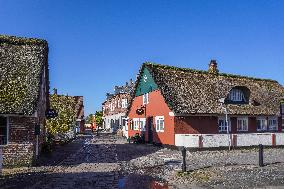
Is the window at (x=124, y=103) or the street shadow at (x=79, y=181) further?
the window at (x=124, y=103)

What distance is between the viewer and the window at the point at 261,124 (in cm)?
3058

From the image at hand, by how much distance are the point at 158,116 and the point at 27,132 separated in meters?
14.1

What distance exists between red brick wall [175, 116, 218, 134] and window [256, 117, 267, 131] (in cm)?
513

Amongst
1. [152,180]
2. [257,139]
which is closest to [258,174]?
[152,180]

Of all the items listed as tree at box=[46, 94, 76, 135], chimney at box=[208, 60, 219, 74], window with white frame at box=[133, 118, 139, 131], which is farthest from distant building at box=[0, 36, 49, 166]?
chimney at box=[208, 60, 219, 74]

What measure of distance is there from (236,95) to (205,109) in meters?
5.25

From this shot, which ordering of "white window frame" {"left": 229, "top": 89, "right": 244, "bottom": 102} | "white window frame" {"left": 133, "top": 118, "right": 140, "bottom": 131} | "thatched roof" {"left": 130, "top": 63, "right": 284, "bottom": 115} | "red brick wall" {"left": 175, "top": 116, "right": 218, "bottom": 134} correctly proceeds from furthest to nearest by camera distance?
"white window frame" {"left": 133, "top": 118, "right": 140, "bottom": 131} → "white window frame" {"left": 229, "top": 89, "right": 244, "bottom": 102} → "thatched roof" {"left": 130, "top": 63, "right": 284, "bottom": 115} → "red brick wall" {"left": 175, "top": 116, "right": 218, "bottom": 134}

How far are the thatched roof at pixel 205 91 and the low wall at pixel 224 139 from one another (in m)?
2.01

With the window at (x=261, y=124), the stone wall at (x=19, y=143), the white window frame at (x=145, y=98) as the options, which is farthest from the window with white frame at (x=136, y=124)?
the stone wall at (x=19, y=143)

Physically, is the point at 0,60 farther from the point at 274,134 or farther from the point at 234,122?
the point at 274,134

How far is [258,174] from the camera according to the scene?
14.7 metres

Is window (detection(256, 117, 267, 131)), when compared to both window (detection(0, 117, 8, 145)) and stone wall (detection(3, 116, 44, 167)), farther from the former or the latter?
window (detection(0, 117, 8, 145))

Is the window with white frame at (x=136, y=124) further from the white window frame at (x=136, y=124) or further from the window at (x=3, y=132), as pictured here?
the window at (x=3, y=132)

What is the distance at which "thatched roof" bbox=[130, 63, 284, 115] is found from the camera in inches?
1066
